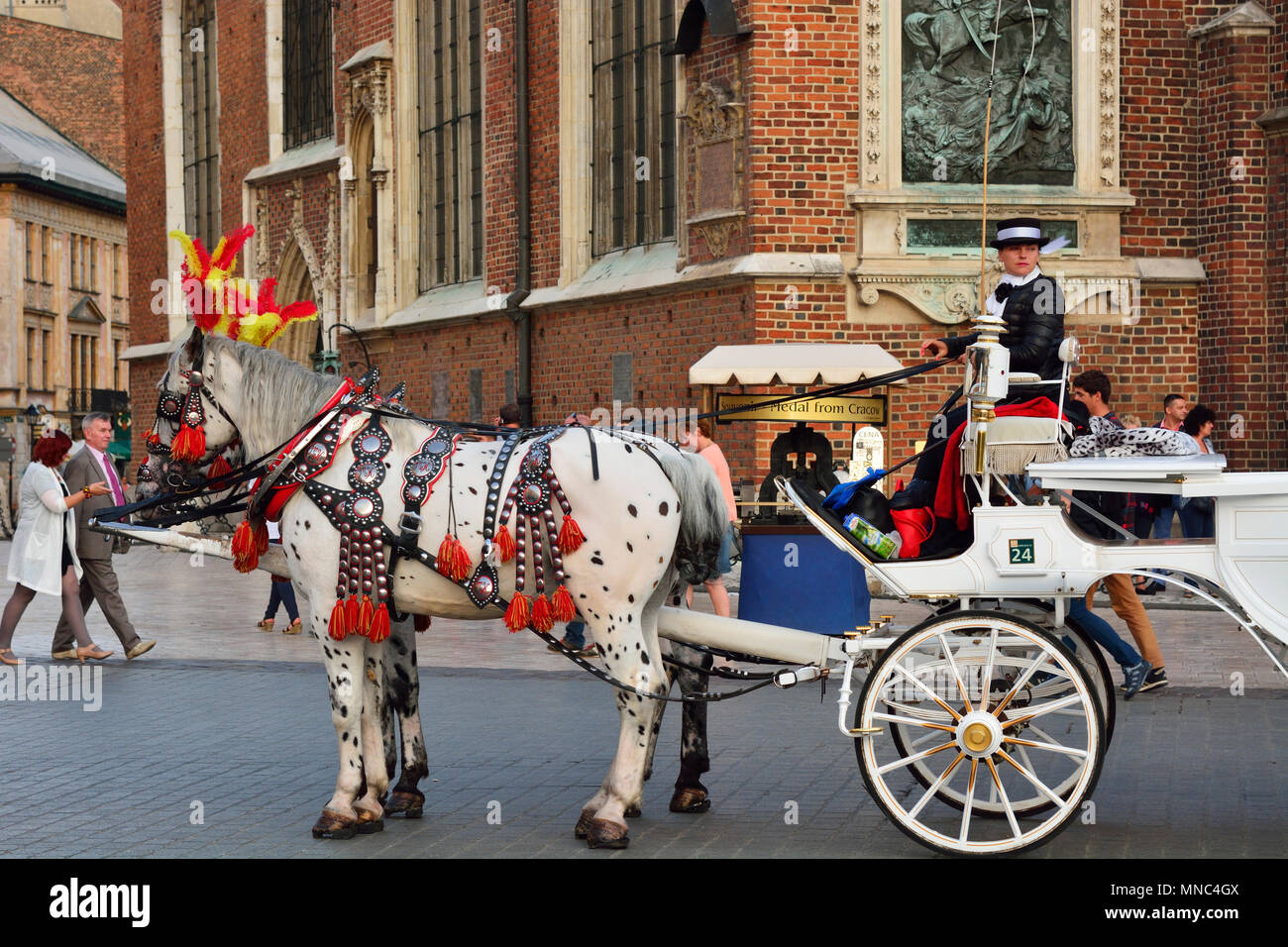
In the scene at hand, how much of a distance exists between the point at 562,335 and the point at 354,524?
15586 mm

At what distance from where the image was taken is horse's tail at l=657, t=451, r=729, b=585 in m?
7.19

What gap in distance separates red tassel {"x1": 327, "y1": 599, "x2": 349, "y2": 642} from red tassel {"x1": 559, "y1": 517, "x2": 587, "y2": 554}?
91 centimetres

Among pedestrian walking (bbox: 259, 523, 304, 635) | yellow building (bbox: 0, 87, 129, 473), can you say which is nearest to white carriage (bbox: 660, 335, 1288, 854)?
pedestrian walking (bbox: 259, 523, 304, 635)

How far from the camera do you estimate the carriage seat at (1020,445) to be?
6805 millimetres

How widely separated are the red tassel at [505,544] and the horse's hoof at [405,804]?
4.00 feet

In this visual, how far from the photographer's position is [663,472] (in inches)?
283

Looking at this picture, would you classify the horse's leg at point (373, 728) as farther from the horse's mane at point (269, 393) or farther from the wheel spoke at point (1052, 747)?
the wheel spoke at point (1052, 747)

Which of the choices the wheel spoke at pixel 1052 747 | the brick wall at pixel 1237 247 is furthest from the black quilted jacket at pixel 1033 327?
the brick wall at pixel 1237 247

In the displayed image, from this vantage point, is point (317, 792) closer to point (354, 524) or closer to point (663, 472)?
point (354, 524)

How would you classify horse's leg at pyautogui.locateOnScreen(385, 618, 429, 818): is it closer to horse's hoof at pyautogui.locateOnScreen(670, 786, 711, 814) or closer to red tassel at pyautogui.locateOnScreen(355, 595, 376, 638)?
red tassel at pyautogui.locateOnScreen(355, 595, 376, 638)

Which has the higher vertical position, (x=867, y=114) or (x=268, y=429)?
(x=867, y=114)

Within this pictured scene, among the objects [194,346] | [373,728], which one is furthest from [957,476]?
[194,346]

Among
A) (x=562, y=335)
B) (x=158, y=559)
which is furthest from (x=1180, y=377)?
(x=158, y=559)

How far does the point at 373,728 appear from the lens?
7.42m
